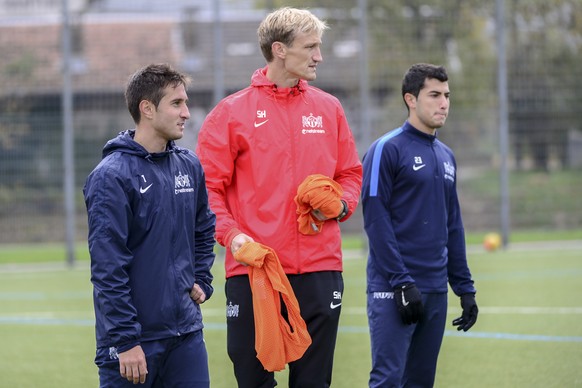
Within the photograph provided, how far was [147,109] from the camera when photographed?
503 centimetres

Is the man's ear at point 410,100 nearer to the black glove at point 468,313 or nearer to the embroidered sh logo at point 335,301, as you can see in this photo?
the black glove at point 468,313

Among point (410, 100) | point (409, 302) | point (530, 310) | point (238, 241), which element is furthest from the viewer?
point (530, 310)

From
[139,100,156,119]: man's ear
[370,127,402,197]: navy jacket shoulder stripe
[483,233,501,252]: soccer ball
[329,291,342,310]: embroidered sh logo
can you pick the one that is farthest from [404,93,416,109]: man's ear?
[483,233,501,252]: soccer ball

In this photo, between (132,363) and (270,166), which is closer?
(132,363)

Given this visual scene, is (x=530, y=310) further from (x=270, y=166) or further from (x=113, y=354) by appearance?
(x=113, y=354)

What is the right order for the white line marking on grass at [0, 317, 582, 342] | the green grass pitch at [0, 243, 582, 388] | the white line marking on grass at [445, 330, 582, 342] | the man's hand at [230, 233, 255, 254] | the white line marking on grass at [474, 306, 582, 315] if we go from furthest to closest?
the white line marking on grass at [474, 306, 582, 315], the white line marking on grass at [0, 317, 582, 342], the white line marking on grass at [445, 330, 582, 342], the green grass pitch at [0, 243, 582, 388], the man's hand at [230, 233, 255, 254]

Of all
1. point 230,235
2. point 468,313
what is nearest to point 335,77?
point 468,313

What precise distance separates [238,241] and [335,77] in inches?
590

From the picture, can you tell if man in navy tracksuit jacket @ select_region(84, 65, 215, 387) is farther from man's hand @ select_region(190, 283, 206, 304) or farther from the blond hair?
the blond hair

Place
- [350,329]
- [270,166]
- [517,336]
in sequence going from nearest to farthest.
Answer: [270,166]
[517,336]
[350,329]

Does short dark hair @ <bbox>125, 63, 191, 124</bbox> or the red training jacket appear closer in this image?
short dark hair @ <bbox>125, 63, 191, 124</bbox>

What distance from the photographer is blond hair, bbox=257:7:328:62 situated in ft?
18.6

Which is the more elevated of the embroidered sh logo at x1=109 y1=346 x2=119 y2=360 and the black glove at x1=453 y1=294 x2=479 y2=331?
the embroidered sh logo at x1=109 y1=346 x2=119 y2=360

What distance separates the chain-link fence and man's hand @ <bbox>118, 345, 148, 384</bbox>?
14.6 metres
